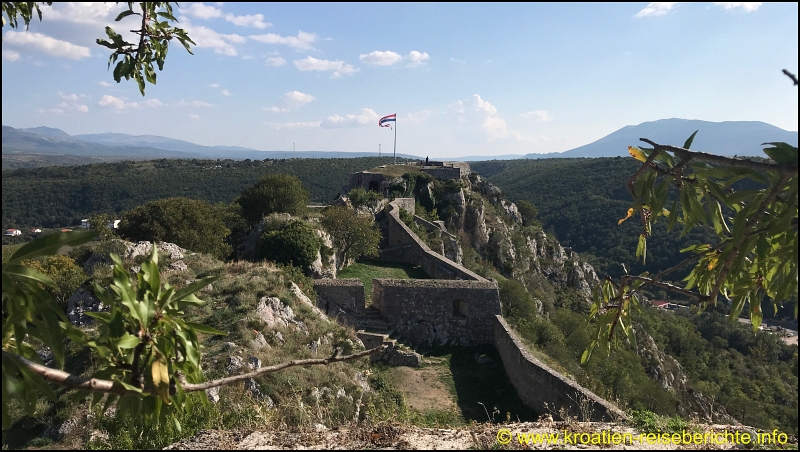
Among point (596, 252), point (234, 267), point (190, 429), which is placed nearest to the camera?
point (190, 429)

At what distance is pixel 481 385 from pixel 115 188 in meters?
69.1

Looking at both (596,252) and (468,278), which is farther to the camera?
(596,252)

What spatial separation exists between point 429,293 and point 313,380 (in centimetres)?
607

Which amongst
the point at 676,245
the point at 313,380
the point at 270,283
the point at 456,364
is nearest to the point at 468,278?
the point at 456,364

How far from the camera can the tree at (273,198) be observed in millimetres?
21578

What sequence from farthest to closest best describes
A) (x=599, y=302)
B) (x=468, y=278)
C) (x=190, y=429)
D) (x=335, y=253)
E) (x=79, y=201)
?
(x=79, y=201) → (x=335, y=253) → (x=468, y=278) → (x=190, y=429) → (x=599, y=302)

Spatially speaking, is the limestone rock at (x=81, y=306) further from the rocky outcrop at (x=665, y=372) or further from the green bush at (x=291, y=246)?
the rocky outcrop at (x=665, y=372)

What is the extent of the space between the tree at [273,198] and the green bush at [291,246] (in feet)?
18.8

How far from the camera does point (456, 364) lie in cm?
1286

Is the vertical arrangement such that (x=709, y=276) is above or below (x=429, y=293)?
above

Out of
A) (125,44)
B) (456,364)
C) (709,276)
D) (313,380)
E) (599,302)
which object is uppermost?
(125,44)

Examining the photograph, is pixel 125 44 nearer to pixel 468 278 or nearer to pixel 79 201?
pixel 468 278

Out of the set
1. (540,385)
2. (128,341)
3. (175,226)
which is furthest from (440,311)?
(128,341)

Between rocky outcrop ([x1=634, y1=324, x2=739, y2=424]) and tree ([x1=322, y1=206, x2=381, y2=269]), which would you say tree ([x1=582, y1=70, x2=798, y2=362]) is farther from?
rocky outcrop ([x1=634, y1=324, x2=739, y2=424])
